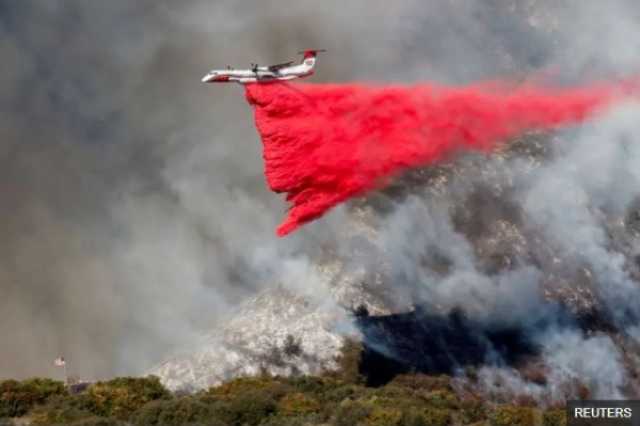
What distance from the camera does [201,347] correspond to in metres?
128

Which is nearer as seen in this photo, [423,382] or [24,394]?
[24,394]

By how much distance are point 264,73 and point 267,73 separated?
185mm

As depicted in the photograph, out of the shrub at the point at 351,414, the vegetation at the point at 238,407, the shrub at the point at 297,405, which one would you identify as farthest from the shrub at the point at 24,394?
the shrub at the point at 351,414

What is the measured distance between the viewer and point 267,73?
85250mm

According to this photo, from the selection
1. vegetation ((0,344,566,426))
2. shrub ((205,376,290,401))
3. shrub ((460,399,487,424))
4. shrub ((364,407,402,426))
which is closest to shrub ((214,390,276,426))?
vegetation ((0,344,566,426))

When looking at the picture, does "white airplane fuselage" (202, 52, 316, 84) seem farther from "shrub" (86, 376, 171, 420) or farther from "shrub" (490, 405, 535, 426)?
"shrub" (490, 405, 535, 426)

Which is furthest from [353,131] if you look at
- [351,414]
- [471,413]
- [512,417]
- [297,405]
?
[471,413]

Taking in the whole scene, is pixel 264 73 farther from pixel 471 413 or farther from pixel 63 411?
pixel 471 413

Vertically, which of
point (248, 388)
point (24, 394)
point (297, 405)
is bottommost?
point (24, 394)

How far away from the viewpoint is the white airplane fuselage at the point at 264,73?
279 ft

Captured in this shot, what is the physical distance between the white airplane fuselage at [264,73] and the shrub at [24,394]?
22.9 metres

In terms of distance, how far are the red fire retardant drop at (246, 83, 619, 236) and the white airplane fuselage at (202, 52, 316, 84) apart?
1.82 feet

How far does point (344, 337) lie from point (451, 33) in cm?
4754

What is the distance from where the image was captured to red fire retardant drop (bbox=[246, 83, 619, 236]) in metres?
86.4
